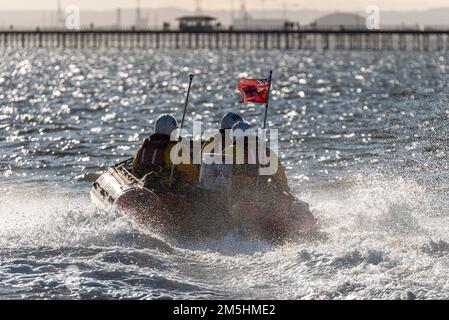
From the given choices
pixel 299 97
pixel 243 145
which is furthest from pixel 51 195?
pixel 299 97

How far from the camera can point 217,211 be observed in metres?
16.2

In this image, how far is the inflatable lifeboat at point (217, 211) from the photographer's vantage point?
52.7 feet

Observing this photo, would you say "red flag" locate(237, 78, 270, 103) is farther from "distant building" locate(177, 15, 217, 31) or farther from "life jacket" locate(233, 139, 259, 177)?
"distant building" locate(177, 15, 217, 31)

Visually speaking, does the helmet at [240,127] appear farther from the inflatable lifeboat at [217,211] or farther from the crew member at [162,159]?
the crew member at [162,159]

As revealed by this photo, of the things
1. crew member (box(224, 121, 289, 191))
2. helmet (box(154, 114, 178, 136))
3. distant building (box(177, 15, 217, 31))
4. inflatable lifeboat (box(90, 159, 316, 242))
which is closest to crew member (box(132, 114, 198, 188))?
helmet (box(154, 114, 178, 136))

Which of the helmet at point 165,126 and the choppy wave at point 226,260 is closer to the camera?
the choppy wave at point 226,260

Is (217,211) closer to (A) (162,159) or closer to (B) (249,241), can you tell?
(B) (249,241)

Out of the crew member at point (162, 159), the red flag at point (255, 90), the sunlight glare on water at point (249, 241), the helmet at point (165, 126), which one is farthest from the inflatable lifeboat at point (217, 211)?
the red flag at point (255, 90)

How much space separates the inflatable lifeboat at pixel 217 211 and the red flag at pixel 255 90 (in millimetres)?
1837

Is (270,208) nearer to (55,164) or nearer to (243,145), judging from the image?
(243,145)

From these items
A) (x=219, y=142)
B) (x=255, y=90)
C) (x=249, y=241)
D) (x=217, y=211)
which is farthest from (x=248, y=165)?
(x=255, y=90)

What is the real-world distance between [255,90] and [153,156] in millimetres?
2104

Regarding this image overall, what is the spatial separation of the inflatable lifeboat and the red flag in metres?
1.84
